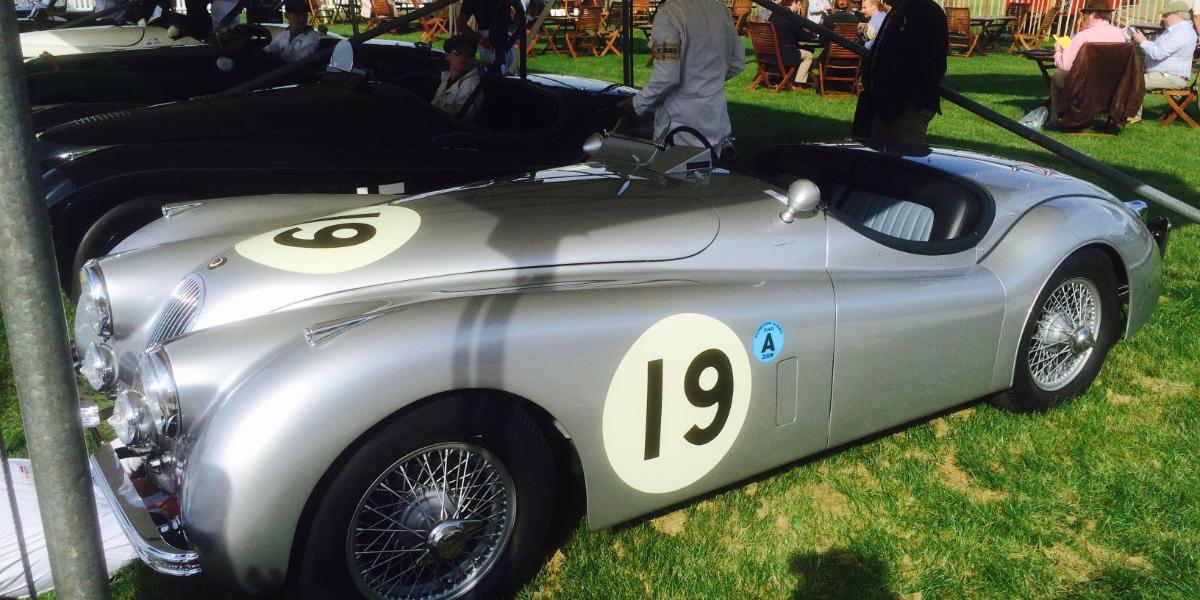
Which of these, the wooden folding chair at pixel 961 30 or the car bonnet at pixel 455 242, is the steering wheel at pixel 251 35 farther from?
the wooden folding chair at pixel 961 30

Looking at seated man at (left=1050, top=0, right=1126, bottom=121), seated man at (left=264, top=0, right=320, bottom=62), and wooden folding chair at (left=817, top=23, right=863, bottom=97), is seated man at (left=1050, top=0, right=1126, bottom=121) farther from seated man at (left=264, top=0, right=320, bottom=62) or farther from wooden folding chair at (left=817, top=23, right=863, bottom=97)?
seated man at (left=264, top=0, right=320, bottom=62)

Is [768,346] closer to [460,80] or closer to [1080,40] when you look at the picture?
[460,80]

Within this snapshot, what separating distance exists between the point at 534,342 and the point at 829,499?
1.37m

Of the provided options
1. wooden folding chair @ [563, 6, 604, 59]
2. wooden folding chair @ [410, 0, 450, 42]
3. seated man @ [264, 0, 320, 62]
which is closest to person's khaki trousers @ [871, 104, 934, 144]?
seated man @ [264, 0, 320, 62]

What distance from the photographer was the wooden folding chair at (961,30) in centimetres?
1786

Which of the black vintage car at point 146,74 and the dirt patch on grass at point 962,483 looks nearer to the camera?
the dirt patch on grass at point 962,483

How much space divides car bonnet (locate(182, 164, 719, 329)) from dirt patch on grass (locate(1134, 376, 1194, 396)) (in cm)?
236

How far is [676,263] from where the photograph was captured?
9.38 ft

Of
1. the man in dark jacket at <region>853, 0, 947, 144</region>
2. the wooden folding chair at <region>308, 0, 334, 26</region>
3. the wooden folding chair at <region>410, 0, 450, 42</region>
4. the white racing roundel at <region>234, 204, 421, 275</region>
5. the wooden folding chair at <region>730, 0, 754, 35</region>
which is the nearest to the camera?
the white racing roundel at <region>234, 204, 421, 275</region>

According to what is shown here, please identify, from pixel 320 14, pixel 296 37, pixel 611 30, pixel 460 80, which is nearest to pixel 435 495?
pixel 460 80

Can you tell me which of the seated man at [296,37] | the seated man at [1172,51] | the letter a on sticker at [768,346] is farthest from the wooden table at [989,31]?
the letter a on sticker at [768,346]

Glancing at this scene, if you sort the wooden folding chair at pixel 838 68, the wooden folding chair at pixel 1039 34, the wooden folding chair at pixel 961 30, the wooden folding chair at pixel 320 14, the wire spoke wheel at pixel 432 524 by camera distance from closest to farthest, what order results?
the wire spoke wheel at pixel 432 524 < the wooden folding chair at pixel 838 68 < the wooden folding chair at pixel 961 30 < the wooden folding chair at pixel 1039 34 < the wooden folding chair at pixel 320 14

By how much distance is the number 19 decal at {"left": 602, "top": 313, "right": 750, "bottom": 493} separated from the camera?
8.32 feet

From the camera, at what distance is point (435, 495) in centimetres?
237
